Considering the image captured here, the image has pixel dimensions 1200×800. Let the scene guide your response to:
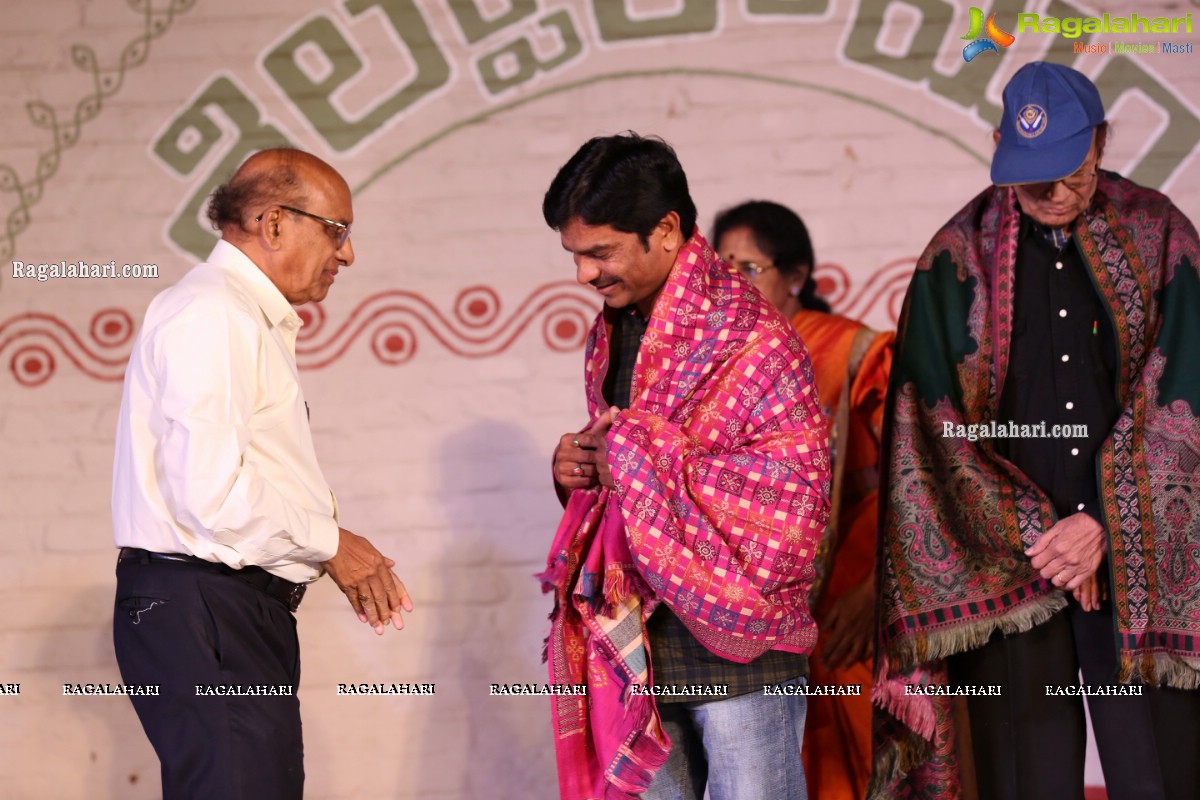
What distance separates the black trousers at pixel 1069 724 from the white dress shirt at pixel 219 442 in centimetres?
122

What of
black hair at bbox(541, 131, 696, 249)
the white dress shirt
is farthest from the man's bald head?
black hair at bbox(541, 131, 696, 249)

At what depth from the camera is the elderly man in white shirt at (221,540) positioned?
6.45 feet

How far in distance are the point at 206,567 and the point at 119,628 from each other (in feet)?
0.62

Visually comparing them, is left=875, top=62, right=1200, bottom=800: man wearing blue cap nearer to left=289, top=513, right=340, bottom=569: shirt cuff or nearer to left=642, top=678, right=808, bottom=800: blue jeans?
left=642, top=678, right=808, bottom=800: blue jeans

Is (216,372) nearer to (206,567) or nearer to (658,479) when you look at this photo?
(206,567)

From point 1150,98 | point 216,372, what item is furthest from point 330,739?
point 1150,98

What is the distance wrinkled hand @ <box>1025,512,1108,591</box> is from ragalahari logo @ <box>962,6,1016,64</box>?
1.62 metres

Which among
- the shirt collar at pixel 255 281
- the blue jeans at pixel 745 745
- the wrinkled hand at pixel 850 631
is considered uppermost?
the shirt collar at pixel 255 281

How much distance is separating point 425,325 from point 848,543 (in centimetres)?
134

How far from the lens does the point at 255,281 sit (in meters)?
2.18

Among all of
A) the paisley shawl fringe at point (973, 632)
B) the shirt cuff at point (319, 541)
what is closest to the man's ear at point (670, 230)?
the shirt cuff at point (319, 541)

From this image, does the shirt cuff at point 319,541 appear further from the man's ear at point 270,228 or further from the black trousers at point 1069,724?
the black trousers at point 1069,724

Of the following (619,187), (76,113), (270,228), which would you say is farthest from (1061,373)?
(76,113)

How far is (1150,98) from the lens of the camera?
331cm
